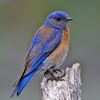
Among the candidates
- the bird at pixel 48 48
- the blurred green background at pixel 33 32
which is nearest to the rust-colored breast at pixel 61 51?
the bird at pixel 48 48

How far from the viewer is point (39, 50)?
29.1 ft

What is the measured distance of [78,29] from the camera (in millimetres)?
15281

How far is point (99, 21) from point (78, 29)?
0.72m

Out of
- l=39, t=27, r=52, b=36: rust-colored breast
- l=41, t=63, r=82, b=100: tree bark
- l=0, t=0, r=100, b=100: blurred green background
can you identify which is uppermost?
l=39, t=27, r=52, b=36: rust-colored breast

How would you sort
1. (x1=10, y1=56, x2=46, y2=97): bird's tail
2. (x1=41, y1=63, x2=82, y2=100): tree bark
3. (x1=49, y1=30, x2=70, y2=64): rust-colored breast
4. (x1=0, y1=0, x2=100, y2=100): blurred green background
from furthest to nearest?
(x1=0, y1=0, x2=100, y2=100): blurred green background → (x1=49, y1=30, x2=70, y2=64): rust-colored breast → (x1=10, y1=56, x2=46, y2=97): bird's tail → (x1=41, y1=63, x2=82, y2=100): tree bark

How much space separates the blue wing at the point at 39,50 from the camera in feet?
28.1

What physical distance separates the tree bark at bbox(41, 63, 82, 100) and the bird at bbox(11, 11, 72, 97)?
0.44 meters

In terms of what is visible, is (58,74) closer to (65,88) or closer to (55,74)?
(55,74)

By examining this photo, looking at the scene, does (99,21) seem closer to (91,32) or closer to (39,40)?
(91,32)

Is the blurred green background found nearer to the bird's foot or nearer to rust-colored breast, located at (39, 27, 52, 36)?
rust-colored breast, located at (39, 27, 52, 36)

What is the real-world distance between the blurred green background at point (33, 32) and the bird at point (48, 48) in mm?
2356

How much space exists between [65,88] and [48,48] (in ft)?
3.64

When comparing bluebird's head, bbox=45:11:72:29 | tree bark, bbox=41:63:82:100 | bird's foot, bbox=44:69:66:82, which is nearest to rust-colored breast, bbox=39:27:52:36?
bluebird's head, bbox=45:11:72:29

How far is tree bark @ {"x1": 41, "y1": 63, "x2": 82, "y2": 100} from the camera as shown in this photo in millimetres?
7840
